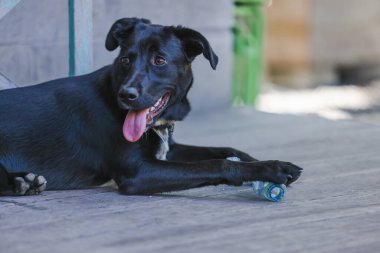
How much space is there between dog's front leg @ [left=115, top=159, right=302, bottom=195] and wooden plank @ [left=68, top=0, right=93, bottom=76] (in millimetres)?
1043

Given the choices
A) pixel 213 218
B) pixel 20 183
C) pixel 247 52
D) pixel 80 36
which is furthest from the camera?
pixel 247 52

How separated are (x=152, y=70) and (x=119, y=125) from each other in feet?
1.02

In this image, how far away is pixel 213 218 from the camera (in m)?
3.39

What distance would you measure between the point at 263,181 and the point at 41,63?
232 centimetres

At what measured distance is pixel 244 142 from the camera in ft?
17.7

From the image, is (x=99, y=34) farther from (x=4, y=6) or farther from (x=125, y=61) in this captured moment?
(x=125, y=61)

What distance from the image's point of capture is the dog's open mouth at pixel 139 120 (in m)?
3.79

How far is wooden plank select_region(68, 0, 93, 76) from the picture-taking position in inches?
178

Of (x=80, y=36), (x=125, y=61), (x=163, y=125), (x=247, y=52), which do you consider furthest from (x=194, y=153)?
(x=247, y=52)

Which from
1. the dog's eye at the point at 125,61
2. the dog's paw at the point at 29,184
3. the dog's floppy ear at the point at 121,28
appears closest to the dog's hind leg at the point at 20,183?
the dog's paw at the point at 29,184

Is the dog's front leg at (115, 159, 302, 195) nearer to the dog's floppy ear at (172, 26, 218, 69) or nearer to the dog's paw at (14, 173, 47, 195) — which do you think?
the dog's paw at (14, 173, 47, 195)

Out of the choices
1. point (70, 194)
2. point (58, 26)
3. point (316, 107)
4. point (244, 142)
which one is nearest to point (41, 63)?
point (58, 26)

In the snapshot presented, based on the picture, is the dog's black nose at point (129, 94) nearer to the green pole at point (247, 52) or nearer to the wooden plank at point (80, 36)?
the wooden plank at point (80, 36)

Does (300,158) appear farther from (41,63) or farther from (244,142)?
(41,63)
